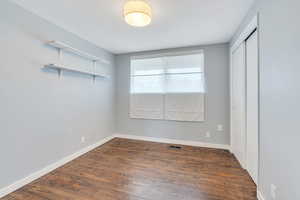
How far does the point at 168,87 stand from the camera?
3770 mm

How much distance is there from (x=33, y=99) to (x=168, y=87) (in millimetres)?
2729

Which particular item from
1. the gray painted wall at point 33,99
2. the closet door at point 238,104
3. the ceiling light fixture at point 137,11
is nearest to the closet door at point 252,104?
the closet door at point 238,104

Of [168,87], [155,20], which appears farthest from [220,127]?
[155,20]

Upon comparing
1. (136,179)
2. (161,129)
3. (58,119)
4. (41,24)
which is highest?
(41,24)

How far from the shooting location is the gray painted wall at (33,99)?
1829 mm

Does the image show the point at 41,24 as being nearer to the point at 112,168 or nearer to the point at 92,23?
the point at 92,23

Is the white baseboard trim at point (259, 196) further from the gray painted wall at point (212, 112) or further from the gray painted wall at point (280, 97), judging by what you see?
the gray painted wall at point (212, 112)

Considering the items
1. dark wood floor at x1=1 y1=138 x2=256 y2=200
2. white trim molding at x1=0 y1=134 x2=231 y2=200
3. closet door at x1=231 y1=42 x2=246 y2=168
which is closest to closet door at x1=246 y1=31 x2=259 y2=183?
closet door at x1=231 y1=42 x2=246 y2=168

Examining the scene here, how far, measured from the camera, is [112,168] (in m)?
2.51

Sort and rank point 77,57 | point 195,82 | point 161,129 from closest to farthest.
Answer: point 77,57 < point 195,82 < point 161,129

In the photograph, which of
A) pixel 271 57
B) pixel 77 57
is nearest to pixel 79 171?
pixel 77 57

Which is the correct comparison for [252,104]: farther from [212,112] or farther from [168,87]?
[168,87]

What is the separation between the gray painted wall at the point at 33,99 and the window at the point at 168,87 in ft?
4.68

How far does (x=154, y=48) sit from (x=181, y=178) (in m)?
2.94
